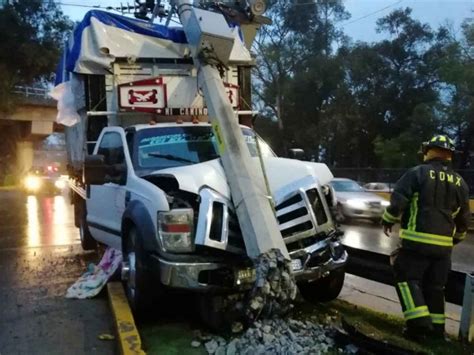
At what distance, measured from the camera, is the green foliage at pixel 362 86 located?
28266 mm

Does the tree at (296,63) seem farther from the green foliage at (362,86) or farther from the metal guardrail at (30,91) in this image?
the metal guardrail at (30,91)

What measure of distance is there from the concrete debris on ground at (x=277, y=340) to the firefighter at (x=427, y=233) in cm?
79

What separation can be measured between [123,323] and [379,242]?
8433 mm

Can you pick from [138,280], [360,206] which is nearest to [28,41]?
[360,206]

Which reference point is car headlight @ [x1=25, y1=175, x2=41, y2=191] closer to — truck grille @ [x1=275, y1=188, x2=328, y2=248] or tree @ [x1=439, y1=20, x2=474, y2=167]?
tree @ [x1=439, y1=20, x2=474, y2=167]

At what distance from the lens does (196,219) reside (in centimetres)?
498

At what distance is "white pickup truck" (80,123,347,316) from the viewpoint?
4.84 meters

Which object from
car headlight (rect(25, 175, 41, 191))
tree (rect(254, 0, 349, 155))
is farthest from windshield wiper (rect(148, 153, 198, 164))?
tree (rect(254, 0, 349, 155))

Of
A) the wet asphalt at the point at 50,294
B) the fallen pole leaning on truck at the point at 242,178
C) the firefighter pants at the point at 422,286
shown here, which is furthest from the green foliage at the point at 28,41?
the firefighter pants at the point at 422,286

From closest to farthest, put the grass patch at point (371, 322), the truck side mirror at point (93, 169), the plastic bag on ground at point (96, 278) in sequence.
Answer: the grass patch at point (371, 322) < the truck side mirror at point (93, 169) < the plastic bag on ground at point (96, 278)

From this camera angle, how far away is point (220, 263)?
4.87 metres

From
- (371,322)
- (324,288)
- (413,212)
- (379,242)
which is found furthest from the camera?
(379,242)

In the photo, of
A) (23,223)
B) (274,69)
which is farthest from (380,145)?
(23,223)

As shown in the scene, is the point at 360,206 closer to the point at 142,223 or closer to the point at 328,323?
the point at 328,323
